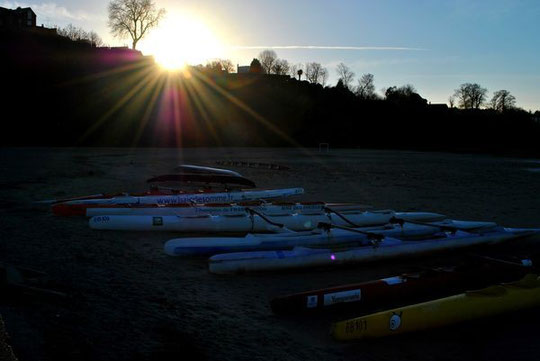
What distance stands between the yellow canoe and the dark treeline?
39.6 m

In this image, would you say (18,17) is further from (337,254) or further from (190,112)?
(337,254)

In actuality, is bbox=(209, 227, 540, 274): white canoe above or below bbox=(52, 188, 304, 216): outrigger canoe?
below

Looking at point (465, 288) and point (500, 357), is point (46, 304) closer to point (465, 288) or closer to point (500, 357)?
point (500, 357)

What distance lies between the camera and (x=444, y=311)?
15.8 feet

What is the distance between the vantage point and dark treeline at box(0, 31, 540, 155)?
45.0 meters

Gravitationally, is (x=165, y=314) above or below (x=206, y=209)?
below

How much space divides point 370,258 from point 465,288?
4.70 ft

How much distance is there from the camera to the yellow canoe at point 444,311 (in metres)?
4.47

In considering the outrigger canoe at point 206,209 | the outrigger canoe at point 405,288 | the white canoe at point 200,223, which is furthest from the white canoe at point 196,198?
the outrigger canoe at point 405,288

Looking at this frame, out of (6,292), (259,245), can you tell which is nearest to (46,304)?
(6,292)

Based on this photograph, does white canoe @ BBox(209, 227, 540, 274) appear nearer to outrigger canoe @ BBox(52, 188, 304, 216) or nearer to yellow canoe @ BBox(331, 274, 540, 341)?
yellow canoe @ BBox(331, 274, 540, 341)

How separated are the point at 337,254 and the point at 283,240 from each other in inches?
39.0

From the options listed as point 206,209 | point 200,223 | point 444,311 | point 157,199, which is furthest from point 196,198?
point 444,311

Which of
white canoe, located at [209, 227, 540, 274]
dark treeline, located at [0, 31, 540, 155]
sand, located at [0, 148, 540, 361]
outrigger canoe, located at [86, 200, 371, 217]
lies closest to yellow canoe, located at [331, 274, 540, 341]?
sand, located at [0, 148, 540, 361]
